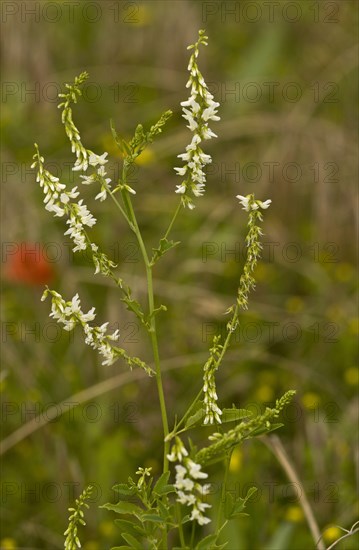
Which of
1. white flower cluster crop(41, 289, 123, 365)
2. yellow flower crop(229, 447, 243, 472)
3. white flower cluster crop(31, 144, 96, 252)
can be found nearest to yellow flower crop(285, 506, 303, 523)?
yellow flower crop(229, 447, 243, 472)

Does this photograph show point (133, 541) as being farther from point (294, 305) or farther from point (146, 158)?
point (146, 158)

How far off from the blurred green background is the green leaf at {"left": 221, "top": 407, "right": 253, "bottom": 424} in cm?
90

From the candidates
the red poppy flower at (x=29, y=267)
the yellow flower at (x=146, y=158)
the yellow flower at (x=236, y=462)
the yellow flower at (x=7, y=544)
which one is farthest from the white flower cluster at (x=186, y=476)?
the yellow flower at (x=146, y=158)

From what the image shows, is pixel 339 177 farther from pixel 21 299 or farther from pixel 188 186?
pixel 188 186

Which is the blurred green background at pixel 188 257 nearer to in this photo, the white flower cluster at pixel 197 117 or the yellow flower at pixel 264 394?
the yellow flower at pixel 264 394

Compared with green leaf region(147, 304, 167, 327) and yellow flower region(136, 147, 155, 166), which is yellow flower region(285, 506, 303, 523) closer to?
green leaf region(147, 304, 167, 327)

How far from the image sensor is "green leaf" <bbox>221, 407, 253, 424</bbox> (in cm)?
139

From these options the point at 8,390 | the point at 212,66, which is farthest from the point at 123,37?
the point at 8,390

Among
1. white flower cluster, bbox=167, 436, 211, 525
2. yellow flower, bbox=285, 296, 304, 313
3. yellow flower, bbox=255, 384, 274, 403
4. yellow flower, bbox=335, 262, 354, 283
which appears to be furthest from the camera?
yellow flower, bbox=335, 262, 354, 283

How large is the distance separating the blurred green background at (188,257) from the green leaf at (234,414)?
2.97ft

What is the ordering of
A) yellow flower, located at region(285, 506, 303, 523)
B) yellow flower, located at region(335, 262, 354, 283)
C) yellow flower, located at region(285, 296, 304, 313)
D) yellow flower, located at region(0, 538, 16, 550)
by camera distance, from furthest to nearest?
yellow flower, located at region(335, 262, 354, 283) < yellow flower, located at region(285, 296, 304, 313) < yellow flower, located at region(285, 506, 303, 523) < yellow flower, located at region(0, 538, 16, 550)

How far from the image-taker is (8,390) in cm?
297

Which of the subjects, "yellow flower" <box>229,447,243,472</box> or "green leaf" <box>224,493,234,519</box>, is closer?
"green leaf" <box>224,493,234,519</box>

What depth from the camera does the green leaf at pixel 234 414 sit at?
4.56 feet
